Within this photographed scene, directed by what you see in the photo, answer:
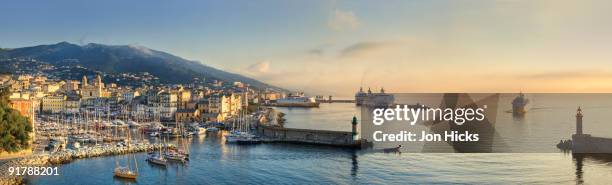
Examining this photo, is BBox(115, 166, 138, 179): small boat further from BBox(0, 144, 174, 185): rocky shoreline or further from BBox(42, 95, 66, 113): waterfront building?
BBox(42, 95, 66, 113): waterfront building

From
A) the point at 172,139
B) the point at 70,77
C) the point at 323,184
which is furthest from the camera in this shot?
the point at 70,77

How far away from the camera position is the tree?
1708 centimetres

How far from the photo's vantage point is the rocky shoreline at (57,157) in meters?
14.8

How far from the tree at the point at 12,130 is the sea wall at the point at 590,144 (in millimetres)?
21815

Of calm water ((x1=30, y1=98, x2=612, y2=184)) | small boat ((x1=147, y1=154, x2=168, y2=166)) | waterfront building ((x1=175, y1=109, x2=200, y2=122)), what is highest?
waterfront building ((x1=175, y1=109, x2=200, y2=122))

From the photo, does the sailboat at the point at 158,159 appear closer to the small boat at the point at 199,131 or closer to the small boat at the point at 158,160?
the small boat at the point at 158,160

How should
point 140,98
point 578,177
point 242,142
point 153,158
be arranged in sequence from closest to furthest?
point 578,177
point 153,158
point 242,142
point 140,98

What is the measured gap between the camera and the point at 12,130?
17625 mm

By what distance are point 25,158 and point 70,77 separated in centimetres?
9164

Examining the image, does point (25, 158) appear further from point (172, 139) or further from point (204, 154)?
point (172, 139)

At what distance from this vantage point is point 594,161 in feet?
67.0

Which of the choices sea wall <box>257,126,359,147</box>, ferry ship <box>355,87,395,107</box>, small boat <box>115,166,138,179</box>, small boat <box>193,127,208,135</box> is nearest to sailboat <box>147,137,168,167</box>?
small boat <box>115,166,138,179</box>

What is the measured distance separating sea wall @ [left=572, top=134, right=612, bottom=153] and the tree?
21.8 m

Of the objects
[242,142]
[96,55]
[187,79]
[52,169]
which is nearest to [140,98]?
[242,142]
